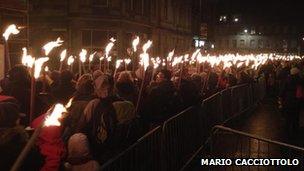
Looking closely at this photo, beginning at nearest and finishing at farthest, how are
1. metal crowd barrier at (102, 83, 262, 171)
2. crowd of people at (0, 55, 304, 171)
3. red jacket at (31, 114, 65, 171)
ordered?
crowd of people at (0, 55, 304, 171), red jacket at (31, 114, 65, 171), metal crowd barrier at (102, 83, 262, 171)

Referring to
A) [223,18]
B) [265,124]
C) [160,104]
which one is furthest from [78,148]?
[223,18]

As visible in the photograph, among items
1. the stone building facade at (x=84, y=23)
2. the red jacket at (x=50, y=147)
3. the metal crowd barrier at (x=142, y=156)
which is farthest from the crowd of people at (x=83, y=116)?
the stone building facade at (x=84, y=23)

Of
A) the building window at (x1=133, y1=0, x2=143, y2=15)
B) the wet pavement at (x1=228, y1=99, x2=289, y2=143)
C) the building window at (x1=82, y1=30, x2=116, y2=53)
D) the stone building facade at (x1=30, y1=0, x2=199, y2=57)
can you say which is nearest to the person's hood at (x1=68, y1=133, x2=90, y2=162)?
the wet pavement at (x1=228, y1=99, x2=289, y2=143)

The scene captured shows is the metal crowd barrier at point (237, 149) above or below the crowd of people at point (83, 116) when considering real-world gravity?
below

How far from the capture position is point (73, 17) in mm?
27828

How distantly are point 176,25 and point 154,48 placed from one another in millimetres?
8513

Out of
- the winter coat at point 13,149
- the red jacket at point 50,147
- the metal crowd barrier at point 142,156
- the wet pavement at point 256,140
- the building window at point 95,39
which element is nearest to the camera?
the winter coat at point 13,149

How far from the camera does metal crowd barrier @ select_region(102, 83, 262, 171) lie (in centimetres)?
585

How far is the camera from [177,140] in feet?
27.2

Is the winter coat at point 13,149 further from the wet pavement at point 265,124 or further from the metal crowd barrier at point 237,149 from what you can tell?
the wet pavement at point 265,124

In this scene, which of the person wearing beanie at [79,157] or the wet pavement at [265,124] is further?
the wet pavement at [265,124]

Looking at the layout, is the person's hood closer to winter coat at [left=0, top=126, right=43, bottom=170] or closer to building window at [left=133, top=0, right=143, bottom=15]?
winter coat at [left=0, top=126, right=43, bottom=170]

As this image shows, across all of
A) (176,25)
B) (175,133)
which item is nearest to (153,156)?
(175,133)

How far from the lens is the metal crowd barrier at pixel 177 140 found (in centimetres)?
585
